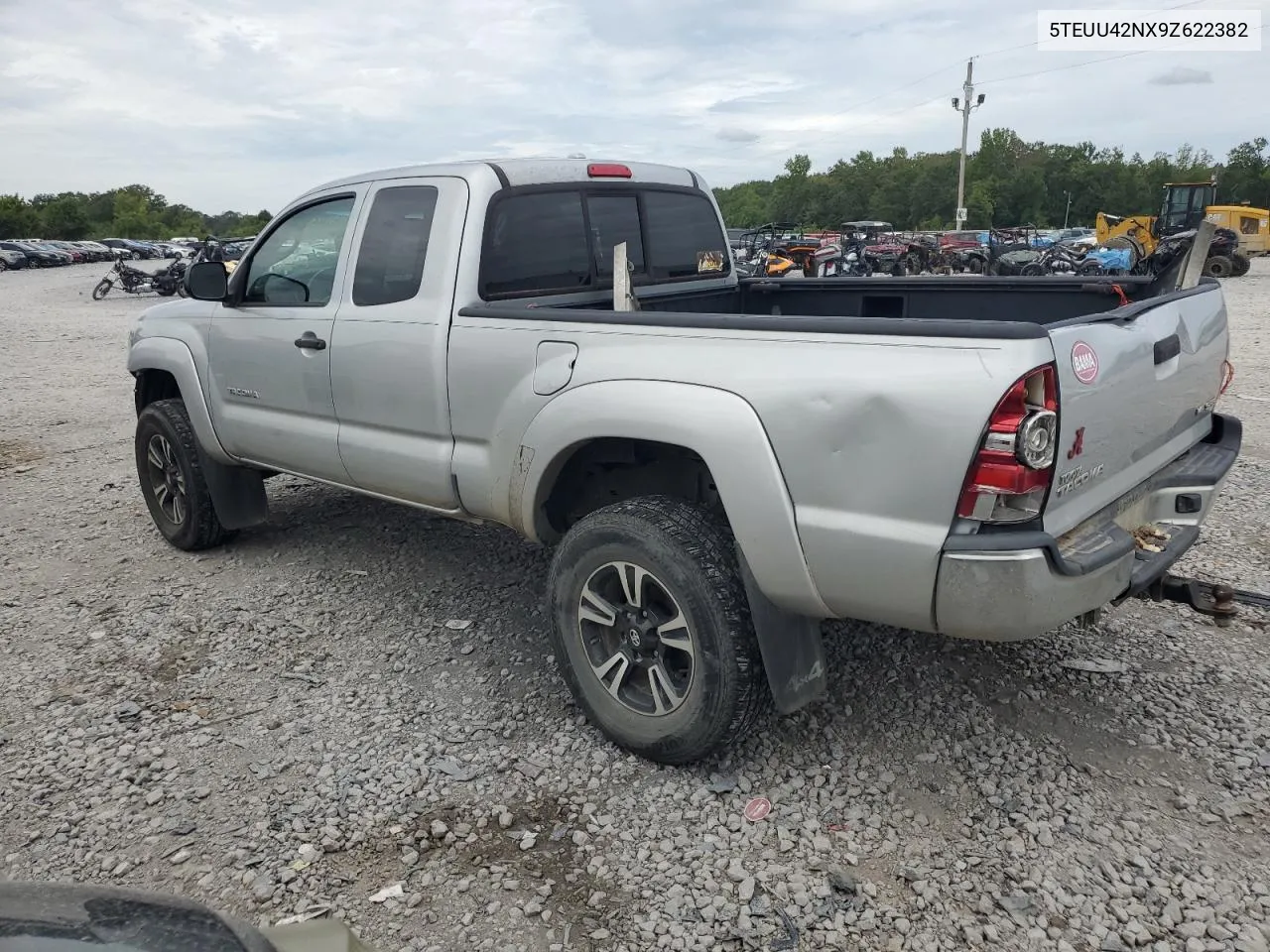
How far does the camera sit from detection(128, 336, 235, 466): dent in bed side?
→ 492 cm

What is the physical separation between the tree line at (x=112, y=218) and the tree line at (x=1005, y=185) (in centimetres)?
5149

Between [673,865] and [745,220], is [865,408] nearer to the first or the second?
[673,865]

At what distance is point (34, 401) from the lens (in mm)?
10898

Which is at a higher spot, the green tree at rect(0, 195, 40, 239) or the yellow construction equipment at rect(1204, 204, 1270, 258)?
the green tree at rect(0, 195, 40, 239)

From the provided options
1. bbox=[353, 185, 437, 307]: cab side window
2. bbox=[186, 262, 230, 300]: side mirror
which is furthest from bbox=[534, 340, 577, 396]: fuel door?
bbox=[186, 262, 230, 300]: side mirror

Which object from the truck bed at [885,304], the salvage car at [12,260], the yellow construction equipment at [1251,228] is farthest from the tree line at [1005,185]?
the truck bed at [885,304]

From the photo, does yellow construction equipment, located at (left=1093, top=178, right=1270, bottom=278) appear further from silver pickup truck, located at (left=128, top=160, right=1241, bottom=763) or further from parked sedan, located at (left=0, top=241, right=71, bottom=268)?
parked sedan, located at (left=0, top=241, right=71, bottom=268)

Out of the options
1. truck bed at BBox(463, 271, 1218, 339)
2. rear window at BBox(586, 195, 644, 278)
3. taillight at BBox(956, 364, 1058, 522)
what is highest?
rear window at BBox(586, 195, 644, 278)

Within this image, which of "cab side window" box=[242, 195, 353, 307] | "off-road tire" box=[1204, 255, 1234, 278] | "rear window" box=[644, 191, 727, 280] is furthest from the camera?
"off-road tire" box=[1204, 255, 1234, 278]

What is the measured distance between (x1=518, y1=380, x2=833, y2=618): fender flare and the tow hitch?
1182 mm

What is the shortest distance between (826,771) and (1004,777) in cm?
55

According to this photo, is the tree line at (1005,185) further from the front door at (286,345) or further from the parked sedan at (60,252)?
the front door at (286,345)

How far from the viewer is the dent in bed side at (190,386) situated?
16.1ft

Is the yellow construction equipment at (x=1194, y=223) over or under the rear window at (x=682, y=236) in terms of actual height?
under
